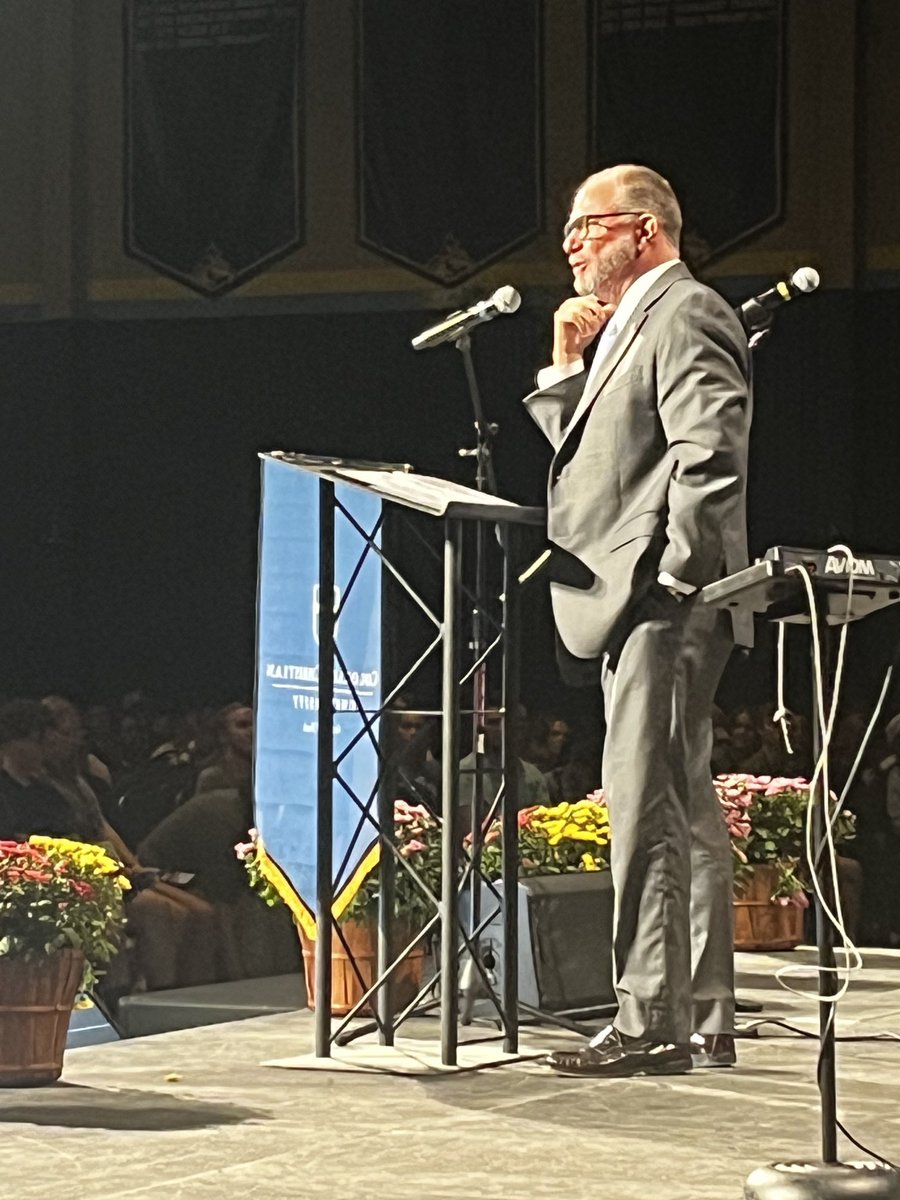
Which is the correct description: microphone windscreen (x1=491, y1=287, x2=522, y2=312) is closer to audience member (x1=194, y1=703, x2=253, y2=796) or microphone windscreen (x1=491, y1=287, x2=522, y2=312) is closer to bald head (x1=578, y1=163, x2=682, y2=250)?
bald head (x1=578, y1=163, x2=682, y2=250)

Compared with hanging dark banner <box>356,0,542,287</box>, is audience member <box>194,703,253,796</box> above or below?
below

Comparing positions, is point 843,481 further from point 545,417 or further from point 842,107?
point 545,417

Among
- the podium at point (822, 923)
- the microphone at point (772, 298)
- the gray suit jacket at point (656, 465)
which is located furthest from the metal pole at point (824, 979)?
the microphone at point (772, 298)

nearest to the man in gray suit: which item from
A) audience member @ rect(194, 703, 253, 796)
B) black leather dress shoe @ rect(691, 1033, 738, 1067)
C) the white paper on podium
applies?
black leather dress shoe @ rect(691, 1033, 738, 1067)

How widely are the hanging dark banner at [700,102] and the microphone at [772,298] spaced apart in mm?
4794

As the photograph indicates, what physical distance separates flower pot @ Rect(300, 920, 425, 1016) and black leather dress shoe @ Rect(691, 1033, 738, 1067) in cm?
97

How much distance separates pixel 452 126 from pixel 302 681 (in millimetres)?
5537

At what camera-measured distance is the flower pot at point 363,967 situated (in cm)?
433

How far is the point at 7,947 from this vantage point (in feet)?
11.4

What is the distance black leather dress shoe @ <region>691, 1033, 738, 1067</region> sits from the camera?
3486 mm

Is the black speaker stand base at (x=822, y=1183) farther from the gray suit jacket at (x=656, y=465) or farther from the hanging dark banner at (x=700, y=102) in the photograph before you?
the hanging dark banner at (x=700, y=102)

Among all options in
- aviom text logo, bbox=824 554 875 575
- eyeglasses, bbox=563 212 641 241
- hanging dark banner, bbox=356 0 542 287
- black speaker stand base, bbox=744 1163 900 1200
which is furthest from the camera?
hanging dark banner, bbox=356 0 542 287

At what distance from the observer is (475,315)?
12.5ft

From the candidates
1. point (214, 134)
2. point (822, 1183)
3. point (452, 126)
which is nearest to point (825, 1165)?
point (822, 1183)
